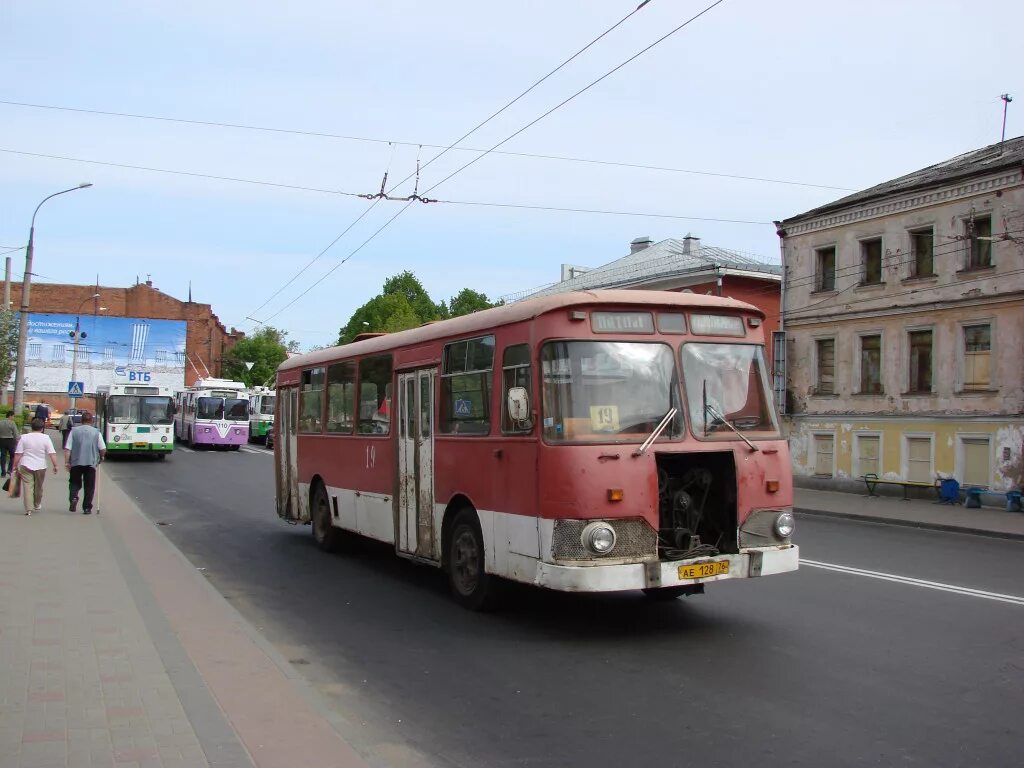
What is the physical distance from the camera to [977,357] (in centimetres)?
2603

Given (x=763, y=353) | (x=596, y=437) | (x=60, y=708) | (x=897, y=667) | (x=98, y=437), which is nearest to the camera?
(x=60, y=708)

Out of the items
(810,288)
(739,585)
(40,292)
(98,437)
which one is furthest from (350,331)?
(739,585)

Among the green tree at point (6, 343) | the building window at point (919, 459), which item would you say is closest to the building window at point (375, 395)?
the building window at point (919, 459)

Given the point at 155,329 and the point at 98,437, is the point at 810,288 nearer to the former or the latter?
the point at 98,437

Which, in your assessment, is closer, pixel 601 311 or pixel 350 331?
pixel 601 311

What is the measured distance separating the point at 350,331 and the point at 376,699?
90.0 m

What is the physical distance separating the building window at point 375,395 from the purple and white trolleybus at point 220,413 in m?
35.0

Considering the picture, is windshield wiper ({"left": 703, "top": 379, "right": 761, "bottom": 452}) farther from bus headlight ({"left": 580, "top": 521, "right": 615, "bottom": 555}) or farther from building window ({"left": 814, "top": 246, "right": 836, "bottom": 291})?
building window ({"left": 814, "top": 246, "right": 836, "bottom": 291})

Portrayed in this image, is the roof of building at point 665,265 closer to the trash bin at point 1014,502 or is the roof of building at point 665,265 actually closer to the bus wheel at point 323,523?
the trash bin at point 1014,502

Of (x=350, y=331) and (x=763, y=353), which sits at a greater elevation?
(x=350, y=331)

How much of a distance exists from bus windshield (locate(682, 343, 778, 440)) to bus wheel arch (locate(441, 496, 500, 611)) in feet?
7.50

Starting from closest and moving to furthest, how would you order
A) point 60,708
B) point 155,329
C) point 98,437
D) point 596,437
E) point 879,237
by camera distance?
point 60,708 < point 596,437 < point 98,437 < point 879,237 < point 155,329

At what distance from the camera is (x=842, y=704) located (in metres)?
6.06

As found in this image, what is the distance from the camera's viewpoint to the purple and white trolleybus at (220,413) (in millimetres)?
45656
